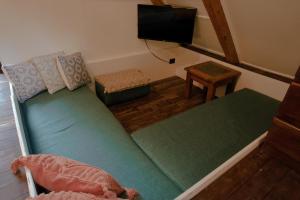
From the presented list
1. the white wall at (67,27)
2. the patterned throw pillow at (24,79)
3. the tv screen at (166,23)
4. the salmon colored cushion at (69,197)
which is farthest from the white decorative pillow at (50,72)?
the salmon colored cushion at (69,197)

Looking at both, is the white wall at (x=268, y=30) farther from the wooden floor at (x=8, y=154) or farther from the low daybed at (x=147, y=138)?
the wooden floor at (x=8, y=154)

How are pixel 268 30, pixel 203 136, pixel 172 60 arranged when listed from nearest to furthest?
pixel 203 136, pixel 268 30, pixel 172 60

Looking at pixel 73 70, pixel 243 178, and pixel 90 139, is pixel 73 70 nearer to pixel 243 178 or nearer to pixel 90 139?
pixel 90 139

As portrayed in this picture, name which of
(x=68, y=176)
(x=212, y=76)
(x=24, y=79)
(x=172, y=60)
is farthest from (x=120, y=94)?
(x=68, y=176)

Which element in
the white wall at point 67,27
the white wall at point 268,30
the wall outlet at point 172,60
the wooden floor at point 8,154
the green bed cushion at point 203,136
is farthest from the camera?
the wall outlet at point 172,60

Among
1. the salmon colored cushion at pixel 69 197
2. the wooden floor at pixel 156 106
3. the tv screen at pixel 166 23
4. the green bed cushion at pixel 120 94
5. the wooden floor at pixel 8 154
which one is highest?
the tv screen at pixel 166 23

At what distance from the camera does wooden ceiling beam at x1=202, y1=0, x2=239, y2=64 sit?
7.08 feet

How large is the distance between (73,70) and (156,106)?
4.08 feet

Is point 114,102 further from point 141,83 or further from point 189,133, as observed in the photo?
point 189,133

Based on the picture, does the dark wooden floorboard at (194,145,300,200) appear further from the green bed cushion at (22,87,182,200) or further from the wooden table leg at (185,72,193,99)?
the wooden table leg at (185,72,193,99)

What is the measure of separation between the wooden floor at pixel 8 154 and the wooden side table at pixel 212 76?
2173 millimetres

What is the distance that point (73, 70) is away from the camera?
2496mm

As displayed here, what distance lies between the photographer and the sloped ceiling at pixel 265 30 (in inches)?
70.9

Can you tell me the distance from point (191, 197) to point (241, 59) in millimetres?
2410
